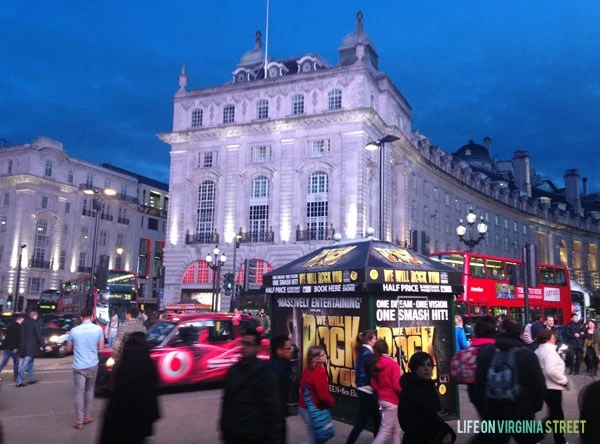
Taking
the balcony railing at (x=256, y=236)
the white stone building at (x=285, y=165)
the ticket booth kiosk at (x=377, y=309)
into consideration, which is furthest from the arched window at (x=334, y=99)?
the ticket booth kiosk at (x=377, y=309)

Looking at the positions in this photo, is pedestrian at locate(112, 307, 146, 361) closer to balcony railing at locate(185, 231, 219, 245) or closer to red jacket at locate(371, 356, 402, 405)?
red jacket at locate(371, 356, 402, 405)

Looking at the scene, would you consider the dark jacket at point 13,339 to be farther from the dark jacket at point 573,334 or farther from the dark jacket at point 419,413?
the dark jacket at point 573,334

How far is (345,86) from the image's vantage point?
141 ft

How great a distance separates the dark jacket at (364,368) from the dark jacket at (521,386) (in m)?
2.05

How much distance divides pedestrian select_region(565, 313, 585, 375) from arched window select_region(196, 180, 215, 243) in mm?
32995

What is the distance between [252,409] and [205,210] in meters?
43.0

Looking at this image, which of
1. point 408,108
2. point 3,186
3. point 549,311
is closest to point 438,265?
point 549,311

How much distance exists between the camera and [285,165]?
44.3 m

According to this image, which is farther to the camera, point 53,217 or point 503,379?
point 53,217

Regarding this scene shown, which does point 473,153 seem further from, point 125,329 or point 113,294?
point 125,329

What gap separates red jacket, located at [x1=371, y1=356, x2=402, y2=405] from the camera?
6879 millimetres

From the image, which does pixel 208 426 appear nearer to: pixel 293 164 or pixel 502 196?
pixel 293 164

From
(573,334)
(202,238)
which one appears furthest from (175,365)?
(202,238)

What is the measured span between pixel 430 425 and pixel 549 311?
82.3 feet
